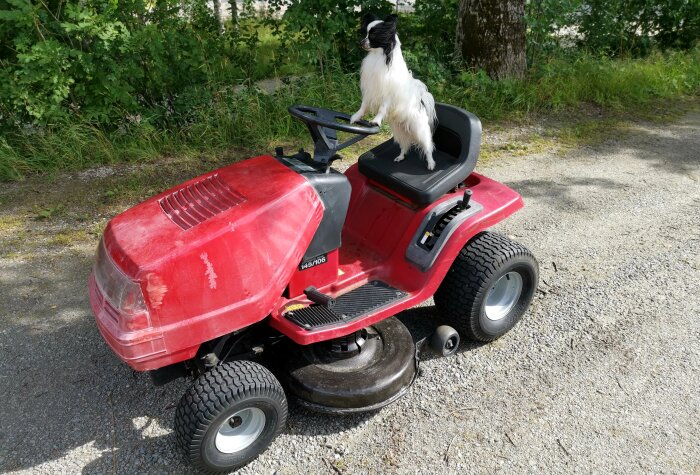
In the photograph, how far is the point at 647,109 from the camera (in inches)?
258

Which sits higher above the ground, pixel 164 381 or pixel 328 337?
pixel 328 337

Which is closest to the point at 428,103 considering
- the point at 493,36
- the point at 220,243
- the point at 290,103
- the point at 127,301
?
the point at 220,243

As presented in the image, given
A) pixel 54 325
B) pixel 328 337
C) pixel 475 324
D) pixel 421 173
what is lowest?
pixel 54 325

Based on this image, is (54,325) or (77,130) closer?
(54,325)

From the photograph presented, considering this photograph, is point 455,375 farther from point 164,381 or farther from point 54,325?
point 54,325

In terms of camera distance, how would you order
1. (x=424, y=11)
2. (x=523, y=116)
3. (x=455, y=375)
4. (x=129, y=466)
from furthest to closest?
1. (x=424, y=11)
2. (x=523, y=116)
3. (x=455, y=375)
4. (x=129, y=466)

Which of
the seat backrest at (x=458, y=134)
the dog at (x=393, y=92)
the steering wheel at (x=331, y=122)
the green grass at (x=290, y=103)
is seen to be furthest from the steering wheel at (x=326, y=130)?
the green grass at (x=290, y=103)

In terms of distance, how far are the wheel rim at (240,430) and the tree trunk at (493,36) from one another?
5.03 meters

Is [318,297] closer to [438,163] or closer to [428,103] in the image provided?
[438,163]

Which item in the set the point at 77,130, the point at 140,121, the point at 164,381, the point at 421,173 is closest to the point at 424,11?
the point at 140,121

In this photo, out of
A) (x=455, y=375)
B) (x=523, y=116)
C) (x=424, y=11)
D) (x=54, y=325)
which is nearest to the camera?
(x=455, y=375)

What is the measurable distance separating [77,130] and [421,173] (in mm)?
3455

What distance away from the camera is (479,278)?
2.96 metres

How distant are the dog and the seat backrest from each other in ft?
0.27
